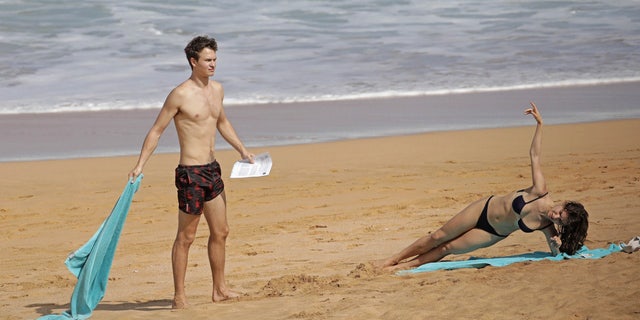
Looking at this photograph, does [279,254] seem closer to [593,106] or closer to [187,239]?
[187,239]

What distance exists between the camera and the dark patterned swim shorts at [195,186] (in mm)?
6602

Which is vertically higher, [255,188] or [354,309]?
[354,309]

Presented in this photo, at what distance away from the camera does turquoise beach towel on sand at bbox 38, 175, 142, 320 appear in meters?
6.46

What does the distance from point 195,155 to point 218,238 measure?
0.61 m

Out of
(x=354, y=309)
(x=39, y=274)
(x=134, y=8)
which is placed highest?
(x=354, y=309)

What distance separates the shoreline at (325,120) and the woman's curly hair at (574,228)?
6712 millimetres

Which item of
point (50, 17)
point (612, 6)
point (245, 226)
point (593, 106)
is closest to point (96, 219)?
point (245, 226)

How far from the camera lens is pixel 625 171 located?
436 inches

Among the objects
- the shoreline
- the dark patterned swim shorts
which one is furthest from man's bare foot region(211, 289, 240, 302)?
the shoreline

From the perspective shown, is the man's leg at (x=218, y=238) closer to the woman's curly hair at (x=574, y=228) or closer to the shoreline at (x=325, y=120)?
the woman's curly hair at (x=574, y=228)

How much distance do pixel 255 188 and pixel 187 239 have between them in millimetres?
4287

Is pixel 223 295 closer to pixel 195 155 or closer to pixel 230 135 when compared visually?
pixel 195 155

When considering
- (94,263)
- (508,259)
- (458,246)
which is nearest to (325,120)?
(458,246)

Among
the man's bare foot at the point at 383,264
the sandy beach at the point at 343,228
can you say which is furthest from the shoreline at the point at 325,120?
the man's bare foot at the point at 383,264
